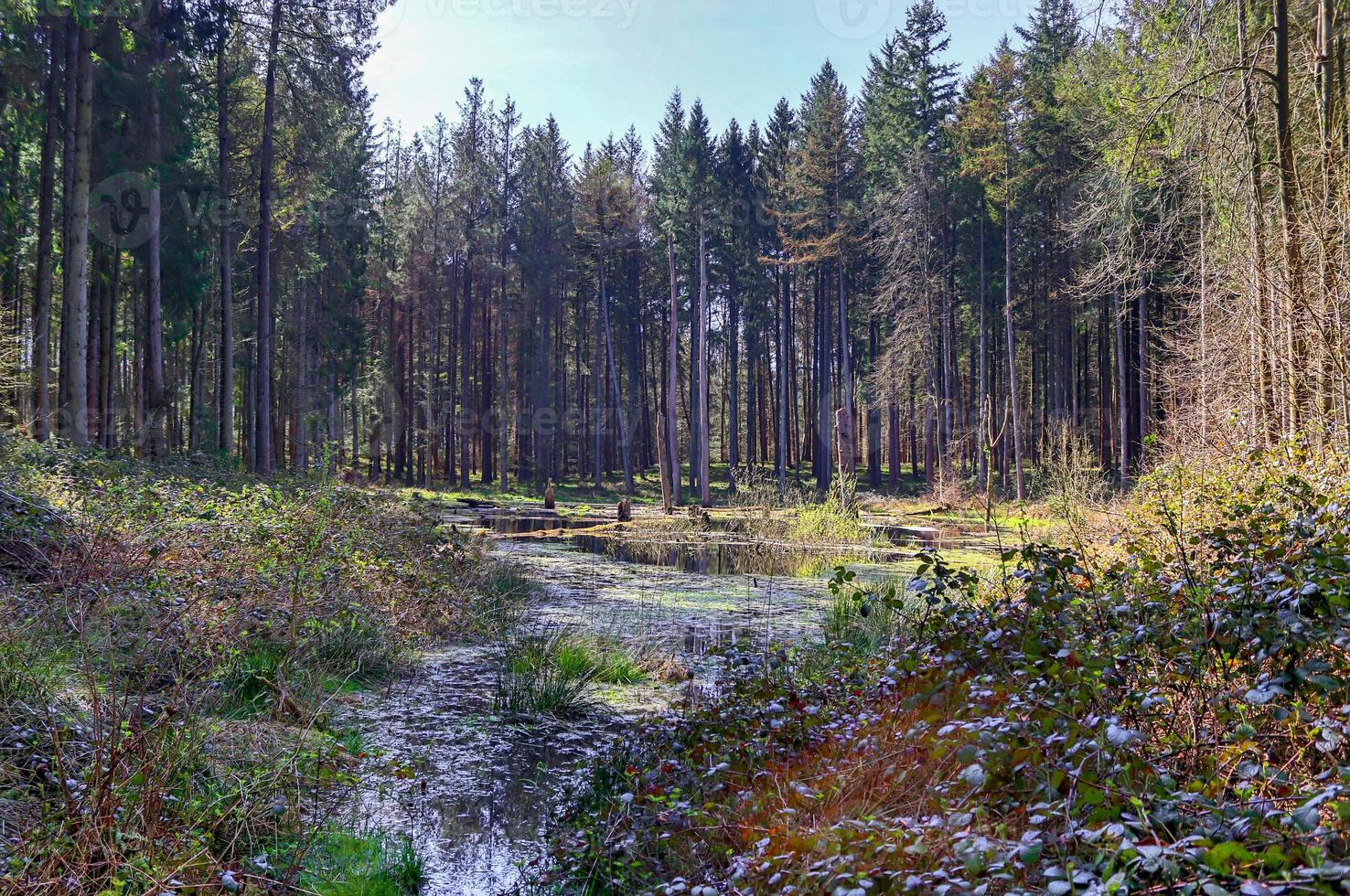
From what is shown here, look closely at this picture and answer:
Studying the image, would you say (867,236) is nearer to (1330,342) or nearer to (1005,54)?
Result: (1005,54)

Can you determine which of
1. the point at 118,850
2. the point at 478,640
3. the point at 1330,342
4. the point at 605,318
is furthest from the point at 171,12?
the point at 605,318

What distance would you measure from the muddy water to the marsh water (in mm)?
10

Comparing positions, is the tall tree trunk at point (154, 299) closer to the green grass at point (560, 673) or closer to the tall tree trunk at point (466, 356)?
the green grass at point (560, 673)

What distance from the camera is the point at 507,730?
5449 mm

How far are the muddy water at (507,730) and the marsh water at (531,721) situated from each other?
0.01 meters

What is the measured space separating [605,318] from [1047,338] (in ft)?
56.5

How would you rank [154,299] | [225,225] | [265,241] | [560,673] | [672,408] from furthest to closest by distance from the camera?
[672,408] → [225,225] → [265,241] → [154,299] → [560,673]

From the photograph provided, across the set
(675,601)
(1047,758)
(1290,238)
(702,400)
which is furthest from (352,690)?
(702,400)

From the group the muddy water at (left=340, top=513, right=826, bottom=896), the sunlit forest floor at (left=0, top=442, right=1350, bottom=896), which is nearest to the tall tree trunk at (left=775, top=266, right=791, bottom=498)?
the muddy water at (left=340, top=513, right=826, bottom=896)

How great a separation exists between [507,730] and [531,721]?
23 centimetres

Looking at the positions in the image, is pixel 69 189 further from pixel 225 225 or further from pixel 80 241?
pixel 225 225

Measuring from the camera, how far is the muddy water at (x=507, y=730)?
3.90 m

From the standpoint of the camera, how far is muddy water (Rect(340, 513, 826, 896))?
390cm

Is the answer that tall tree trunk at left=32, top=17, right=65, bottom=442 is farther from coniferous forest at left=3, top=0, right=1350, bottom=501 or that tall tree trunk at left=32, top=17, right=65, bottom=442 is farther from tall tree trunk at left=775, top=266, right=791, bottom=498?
tall tree trunk at left=775, top=266, right=791, bottom=498
